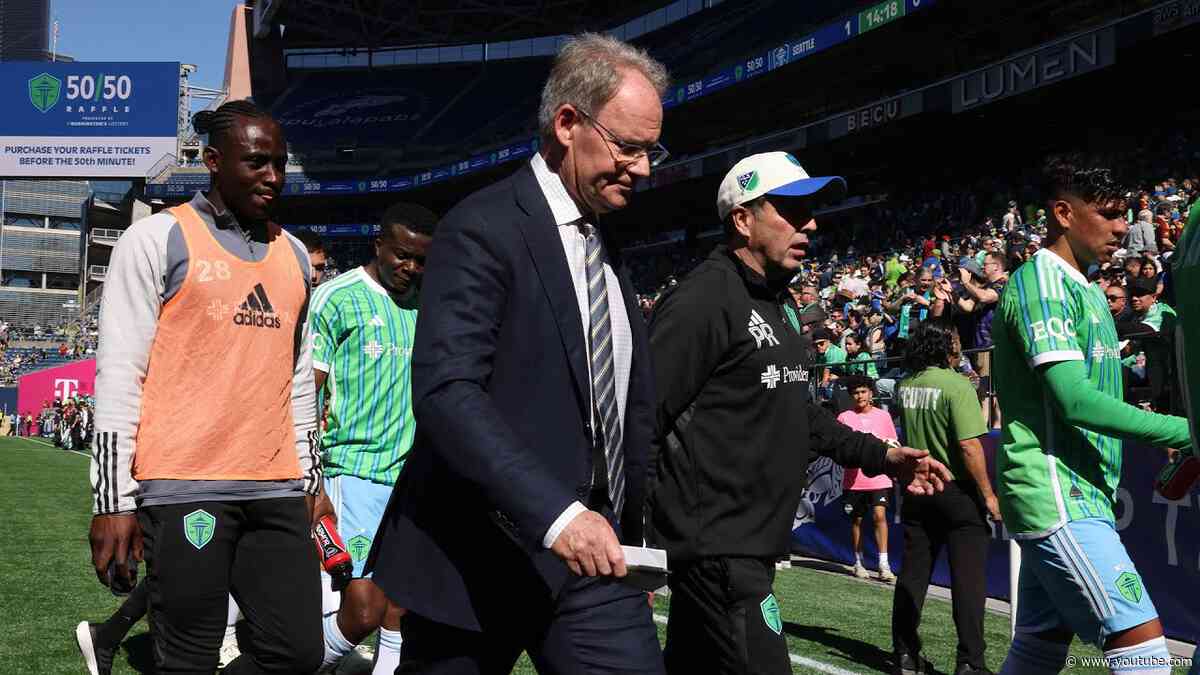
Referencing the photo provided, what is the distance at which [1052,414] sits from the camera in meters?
3.76

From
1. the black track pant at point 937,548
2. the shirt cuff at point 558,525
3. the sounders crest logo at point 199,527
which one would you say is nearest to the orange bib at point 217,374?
the sounders crest logo at point 199,527

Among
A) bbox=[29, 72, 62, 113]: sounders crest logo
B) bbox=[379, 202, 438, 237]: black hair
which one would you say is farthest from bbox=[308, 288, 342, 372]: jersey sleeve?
bbox=[29, 72, 62, 113]: sounders crest logo

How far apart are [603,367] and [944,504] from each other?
468 cm

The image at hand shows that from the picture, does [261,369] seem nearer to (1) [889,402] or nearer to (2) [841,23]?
(1) [889,402]

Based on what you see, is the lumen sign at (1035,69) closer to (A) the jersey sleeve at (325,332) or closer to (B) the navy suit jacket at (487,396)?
Result: (A) the jersey sleeve at (325,332)

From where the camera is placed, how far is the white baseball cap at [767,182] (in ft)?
12.8

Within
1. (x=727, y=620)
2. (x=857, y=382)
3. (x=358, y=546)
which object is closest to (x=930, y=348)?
(x=358, y=546)

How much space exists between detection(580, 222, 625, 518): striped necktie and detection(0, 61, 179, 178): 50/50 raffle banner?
176 feet

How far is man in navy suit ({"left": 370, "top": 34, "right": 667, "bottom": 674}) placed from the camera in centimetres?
230

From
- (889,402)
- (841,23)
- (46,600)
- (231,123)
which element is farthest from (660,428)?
(841,23)

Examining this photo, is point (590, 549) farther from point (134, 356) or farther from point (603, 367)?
point (134, 356)

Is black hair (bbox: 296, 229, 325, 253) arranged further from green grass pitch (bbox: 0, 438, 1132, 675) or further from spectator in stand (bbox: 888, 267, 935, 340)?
spectator in stand (bbox: 888, 267, 935, 340)

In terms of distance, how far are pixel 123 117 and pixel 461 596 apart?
56009 mm

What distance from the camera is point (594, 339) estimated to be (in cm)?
254
